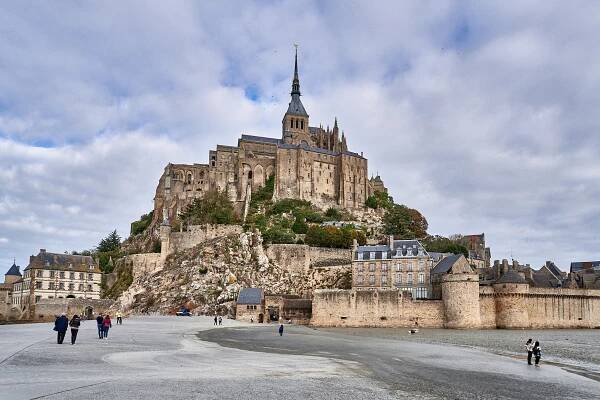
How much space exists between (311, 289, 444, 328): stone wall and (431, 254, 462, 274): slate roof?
3.29m

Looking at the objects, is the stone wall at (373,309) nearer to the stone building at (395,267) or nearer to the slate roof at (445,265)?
the stone building at (395,267)

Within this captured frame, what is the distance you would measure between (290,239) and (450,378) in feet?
180

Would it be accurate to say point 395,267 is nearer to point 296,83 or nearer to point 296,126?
point 296,126

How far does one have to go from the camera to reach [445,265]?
182 ft

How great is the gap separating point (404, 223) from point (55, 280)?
49.2 m

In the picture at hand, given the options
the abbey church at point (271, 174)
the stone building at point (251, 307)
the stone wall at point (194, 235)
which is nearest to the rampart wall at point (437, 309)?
the stone building at point (251, 307)

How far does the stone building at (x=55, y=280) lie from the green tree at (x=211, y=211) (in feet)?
52.3

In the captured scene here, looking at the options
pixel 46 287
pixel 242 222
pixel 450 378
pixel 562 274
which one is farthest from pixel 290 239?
pixel 450 378

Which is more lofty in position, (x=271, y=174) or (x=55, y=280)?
(x=271, y=174)

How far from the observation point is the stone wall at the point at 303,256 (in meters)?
68.9

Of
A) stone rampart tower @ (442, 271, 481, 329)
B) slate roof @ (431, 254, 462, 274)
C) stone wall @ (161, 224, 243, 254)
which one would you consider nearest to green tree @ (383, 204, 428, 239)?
slate roof @ (431, 254, 462, 274)

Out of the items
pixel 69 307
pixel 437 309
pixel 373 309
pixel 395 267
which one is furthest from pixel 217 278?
pixel 437 309

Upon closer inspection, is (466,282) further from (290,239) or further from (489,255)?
(489,255)

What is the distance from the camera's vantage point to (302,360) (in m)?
22.0
